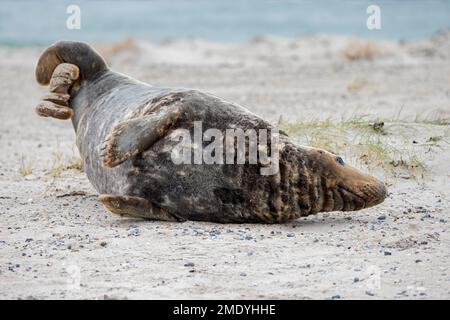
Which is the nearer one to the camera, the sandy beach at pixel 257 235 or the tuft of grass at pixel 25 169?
the sandy beach at pixel 257 235

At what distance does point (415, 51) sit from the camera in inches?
717

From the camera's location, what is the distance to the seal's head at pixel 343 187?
19.9 feet

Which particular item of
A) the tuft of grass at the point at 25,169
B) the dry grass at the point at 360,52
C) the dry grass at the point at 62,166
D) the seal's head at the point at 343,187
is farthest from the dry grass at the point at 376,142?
the dry grass at the point at 360,52

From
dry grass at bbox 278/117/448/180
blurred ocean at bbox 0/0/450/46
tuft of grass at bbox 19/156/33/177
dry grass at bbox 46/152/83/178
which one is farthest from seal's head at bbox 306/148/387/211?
blurred ocean at bbox 0/0/450/46

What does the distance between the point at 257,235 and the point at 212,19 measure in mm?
35000

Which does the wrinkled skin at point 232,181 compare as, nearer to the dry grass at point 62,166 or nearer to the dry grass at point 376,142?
the dry grass at point 376,142

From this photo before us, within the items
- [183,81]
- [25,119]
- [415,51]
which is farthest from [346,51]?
[25,119]

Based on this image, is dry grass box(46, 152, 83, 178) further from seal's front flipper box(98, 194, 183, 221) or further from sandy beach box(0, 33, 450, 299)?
seal's front flipper box(98, 194, 183, 221)

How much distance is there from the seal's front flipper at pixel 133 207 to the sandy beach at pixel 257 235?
70mm

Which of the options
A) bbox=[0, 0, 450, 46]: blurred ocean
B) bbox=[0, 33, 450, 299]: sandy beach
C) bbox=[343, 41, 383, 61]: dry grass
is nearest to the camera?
bbox=[0, 33, 450, 299]: sandy beach

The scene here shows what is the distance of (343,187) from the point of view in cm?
607

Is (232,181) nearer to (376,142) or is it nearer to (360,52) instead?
(376,142)

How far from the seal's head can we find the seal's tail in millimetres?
2536

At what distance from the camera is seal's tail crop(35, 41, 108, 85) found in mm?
7777
